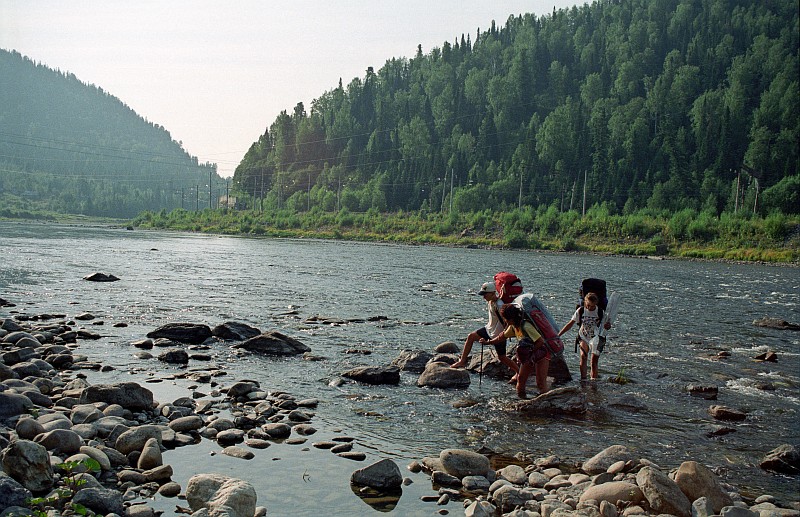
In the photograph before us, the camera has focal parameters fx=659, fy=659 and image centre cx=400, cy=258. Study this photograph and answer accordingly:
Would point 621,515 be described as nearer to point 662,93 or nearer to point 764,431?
point 764,431

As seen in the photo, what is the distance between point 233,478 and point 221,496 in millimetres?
917

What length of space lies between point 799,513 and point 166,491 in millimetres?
7622

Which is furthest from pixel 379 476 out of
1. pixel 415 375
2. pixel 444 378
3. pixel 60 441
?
pixel 415 375

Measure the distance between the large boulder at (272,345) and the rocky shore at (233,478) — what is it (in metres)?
4.02

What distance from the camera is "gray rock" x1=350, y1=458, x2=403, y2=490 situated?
8648mm

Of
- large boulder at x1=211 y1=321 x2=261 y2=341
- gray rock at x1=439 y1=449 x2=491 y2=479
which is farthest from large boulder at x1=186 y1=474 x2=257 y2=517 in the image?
large boulder at x1=211 y1=321 x2=261 y2=341

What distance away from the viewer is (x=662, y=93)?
17212cm

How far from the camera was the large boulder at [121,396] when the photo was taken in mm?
11188

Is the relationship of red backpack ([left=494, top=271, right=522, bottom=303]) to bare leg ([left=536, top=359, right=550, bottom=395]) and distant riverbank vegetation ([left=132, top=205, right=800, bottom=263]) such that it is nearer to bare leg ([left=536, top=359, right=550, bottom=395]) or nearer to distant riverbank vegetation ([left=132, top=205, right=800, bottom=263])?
bare leg ([left=536, top=359, right=550, bottom=395])

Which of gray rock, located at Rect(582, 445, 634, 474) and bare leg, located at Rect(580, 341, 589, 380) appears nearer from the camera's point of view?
gray rock, located at Rect(582, 445, 634, 474)

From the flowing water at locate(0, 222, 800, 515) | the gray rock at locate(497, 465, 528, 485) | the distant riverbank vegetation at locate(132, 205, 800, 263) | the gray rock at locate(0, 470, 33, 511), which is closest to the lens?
the gray rock at locate(0, 470, 33, 511)

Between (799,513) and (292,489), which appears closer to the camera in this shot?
(799,513)

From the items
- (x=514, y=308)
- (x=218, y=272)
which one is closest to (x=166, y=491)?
(x=514, y=308)

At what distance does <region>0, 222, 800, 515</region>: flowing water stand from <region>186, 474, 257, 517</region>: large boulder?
314 millimetres
